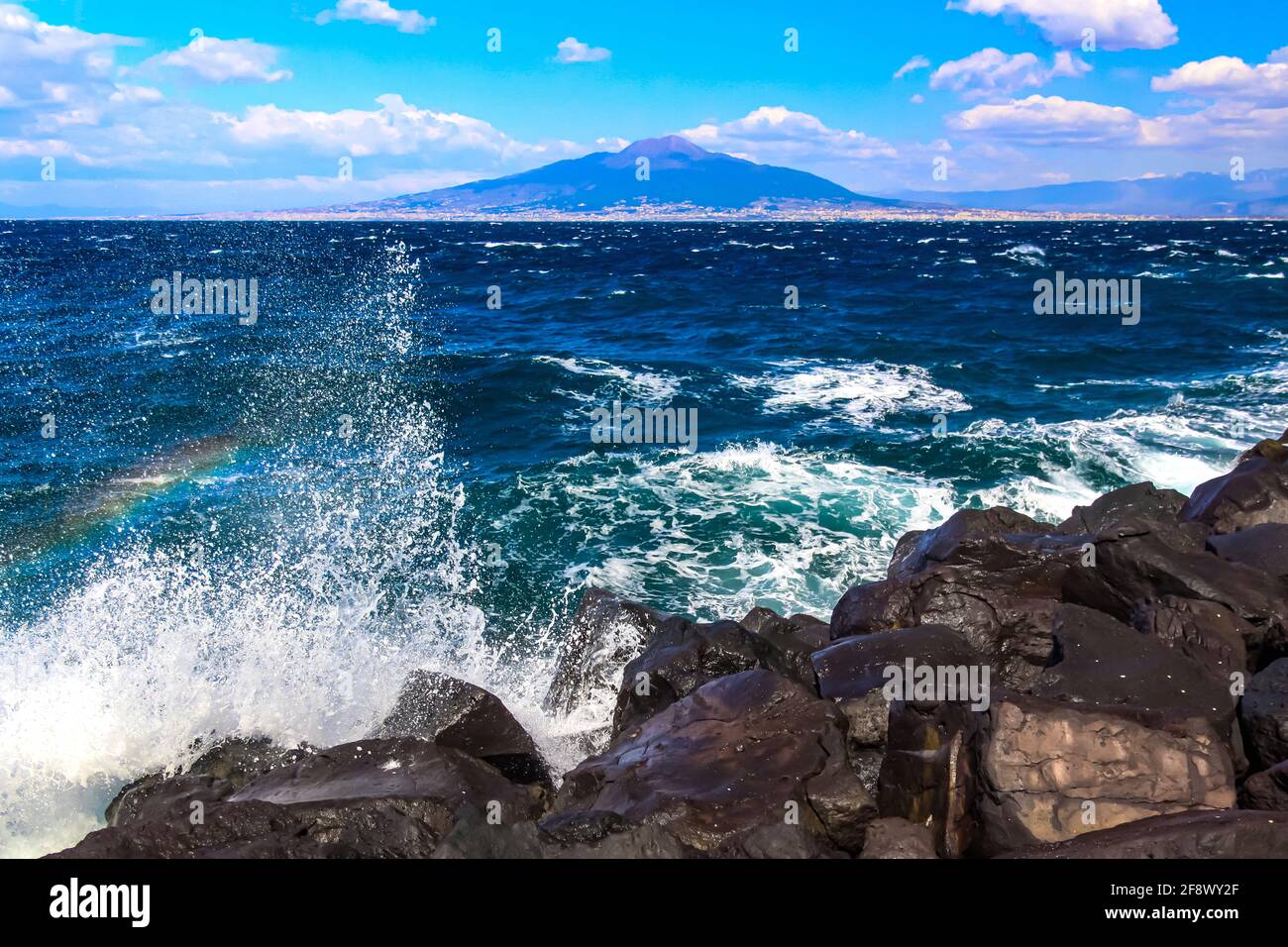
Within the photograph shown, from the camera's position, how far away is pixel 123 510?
713 inches

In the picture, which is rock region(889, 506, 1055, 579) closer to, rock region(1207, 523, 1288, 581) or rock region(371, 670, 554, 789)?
rock region(1207, 523, 1288, 581)

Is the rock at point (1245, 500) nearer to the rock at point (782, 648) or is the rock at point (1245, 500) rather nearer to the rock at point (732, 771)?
the rock at point (782, 648)

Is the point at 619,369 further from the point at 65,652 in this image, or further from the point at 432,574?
the point at 65,652

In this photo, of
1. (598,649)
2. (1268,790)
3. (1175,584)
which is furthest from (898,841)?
(1175,584)

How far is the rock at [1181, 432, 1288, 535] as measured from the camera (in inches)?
455

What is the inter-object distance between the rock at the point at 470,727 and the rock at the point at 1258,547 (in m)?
7.75

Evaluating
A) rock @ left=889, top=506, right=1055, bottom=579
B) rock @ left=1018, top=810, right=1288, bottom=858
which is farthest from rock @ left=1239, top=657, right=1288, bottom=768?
rock @ left=889, top=506, right=1055, bottom=579

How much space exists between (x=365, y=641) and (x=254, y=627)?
1.66 meters

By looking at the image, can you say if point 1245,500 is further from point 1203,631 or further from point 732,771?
point 732,771

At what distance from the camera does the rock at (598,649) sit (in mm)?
9953

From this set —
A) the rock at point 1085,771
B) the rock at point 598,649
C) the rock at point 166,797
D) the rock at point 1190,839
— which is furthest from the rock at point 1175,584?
the rock at point 166,797

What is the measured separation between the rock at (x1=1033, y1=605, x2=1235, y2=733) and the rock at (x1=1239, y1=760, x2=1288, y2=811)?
2.10 ft

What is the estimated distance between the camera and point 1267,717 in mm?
6457

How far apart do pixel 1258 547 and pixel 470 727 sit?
8758mm
